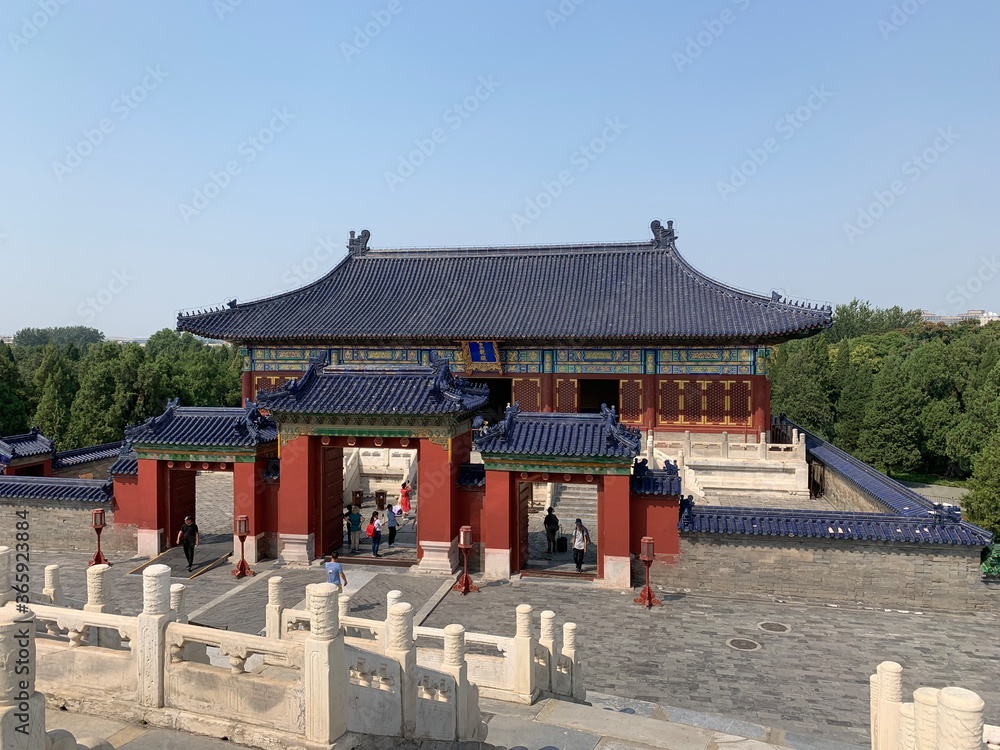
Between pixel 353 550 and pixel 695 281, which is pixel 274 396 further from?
pixel 695 281

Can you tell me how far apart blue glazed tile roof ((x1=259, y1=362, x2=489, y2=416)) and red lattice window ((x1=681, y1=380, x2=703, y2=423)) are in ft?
42.7

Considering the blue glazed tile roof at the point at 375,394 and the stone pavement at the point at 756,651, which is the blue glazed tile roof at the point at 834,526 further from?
the blue glazed tile roof at the point at 375,394

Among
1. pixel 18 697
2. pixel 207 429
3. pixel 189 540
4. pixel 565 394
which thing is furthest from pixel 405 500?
pixel 18 697

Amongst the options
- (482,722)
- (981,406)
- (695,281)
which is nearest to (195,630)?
(482,722)

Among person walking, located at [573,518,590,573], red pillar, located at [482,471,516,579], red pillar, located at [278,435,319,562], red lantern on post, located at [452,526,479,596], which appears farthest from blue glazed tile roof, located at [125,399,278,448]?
person walking, located at [573,518,590,573]

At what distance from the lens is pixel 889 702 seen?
660 cm

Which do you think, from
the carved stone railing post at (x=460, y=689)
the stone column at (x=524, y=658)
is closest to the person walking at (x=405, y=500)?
the stone column at (x=524, y=658)

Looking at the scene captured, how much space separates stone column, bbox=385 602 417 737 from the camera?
7293 mm

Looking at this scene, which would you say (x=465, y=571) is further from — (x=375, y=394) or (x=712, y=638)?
(x=712, y=638)

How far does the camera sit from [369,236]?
37.0m

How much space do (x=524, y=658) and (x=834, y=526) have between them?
27.8 ft

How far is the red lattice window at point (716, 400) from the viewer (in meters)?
27.9

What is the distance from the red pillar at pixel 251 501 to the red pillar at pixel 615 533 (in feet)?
27.9

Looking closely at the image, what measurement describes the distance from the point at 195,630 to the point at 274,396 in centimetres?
1044
